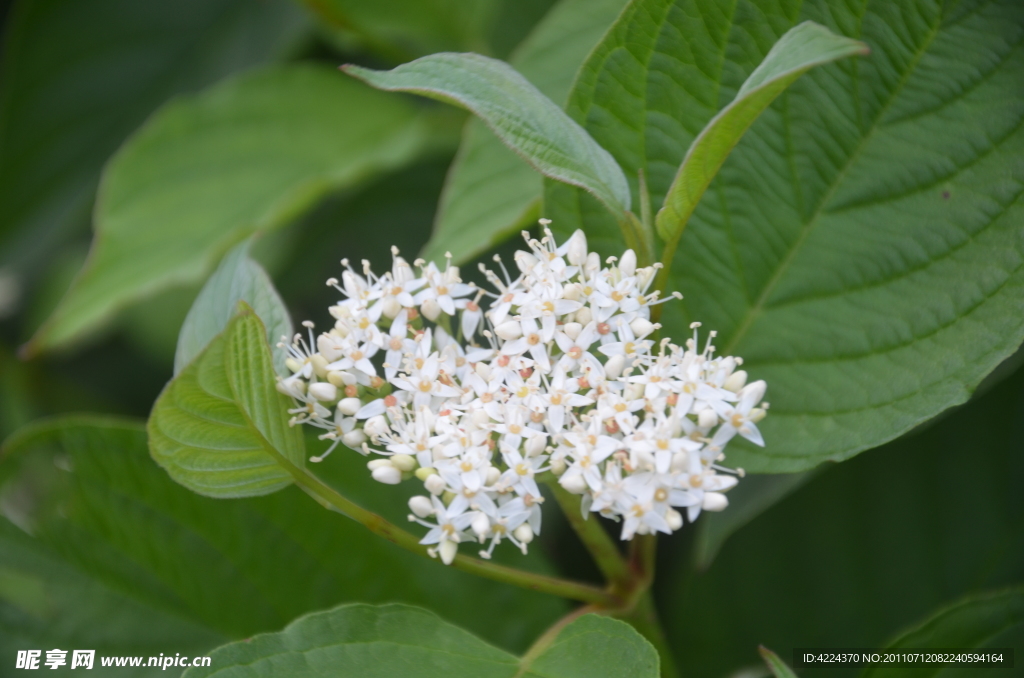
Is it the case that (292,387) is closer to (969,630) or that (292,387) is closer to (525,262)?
(525,262)

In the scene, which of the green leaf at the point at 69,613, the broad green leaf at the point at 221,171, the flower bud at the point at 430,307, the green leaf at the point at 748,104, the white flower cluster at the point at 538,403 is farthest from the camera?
the broad green leaf at the point at 221,171

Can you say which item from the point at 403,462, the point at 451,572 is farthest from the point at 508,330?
the point at 451,572

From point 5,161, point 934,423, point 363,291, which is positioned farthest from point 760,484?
point 5,161

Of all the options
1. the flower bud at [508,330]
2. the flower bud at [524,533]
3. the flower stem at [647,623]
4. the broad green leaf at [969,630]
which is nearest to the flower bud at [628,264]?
the flower bud at [508,330]

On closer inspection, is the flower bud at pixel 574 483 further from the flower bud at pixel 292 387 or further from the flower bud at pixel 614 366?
the flower bud at pixel 292 387

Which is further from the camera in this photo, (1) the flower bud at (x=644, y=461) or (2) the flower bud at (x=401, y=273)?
(2) the flower bud at (x=401, y=273)

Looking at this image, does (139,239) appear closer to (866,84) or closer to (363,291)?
(363,291)
